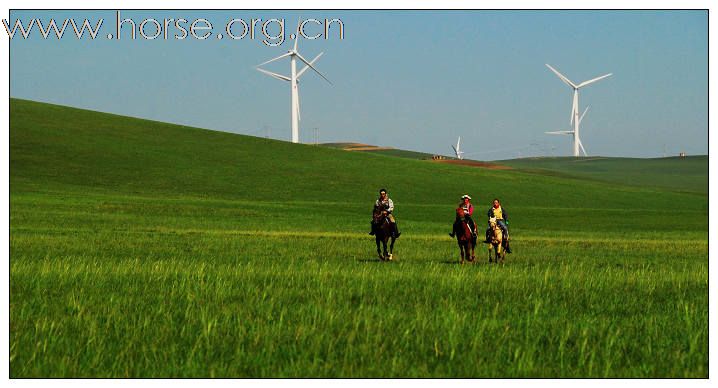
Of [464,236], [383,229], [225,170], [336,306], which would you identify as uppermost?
[225,170]

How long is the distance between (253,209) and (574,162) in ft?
445

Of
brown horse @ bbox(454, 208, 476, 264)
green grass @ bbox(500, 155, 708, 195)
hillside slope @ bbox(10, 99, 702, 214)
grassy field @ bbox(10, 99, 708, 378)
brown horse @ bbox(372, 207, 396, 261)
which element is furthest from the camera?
green grass @ bbox(500, 155, 708, 195)

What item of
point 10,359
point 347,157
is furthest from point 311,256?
point 347,157

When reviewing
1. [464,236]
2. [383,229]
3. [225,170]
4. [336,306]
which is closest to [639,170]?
[225,170]

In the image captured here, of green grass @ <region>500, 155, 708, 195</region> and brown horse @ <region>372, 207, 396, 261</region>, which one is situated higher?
green grass @ <region>500, 155, 708, 195</region>

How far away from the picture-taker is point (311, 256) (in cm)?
2794

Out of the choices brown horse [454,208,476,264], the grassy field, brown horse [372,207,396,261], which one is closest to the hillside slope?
the grassy field

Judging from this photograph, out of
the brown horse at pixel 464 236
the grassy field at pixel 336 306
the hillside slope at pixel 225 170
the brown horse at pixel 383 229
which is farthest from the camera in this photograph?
the hillside slope at pixel 225 170

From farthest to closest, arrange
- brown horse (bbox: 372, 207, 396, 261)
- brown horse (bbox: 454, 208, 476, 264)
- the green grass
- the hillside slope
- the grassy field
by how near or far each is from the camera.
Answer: the green grass < the hillside slope < brown horse (bbox: 372, 207, 396, 261) < brown horse (bbox: 454, 208, 476, 264) < the grassy field

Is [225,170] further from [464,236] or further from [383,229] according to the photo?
[464,236]

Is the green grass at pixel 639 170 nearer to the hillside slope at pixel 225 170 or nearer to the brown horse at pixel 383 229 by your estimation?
the hillside slope at pixel 225 170

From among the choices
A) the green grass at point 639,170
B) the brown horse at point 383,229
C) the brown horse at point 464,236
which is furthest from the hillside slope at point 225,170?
the brown horse at point 464,236

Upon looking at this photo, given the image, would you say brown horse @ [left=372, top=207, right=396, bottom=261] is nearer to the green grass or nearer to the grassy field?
the grassy field

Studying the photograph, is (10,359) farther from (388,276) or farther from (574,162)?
(574,162)
